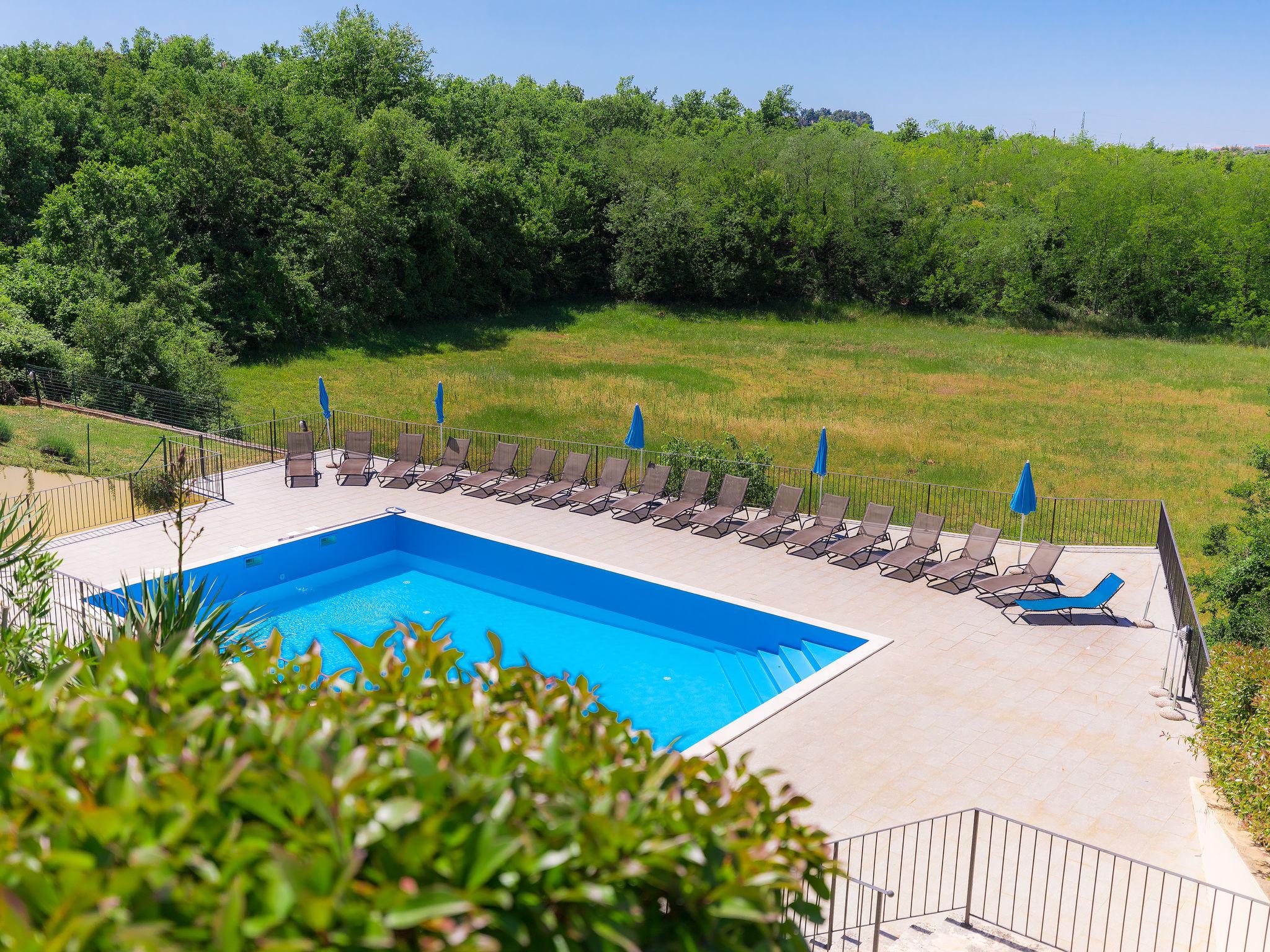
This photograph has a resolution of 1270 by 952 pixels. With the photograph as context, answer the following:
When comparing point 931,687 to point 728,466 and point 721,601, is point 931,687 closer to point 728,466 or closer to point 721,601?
point 721,601

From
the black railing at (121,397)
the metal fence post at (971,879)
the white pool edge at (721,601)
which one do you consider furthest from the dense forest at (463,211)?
the metal fence post at (971,879)

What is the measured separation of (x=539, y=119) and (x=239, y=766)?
191ft

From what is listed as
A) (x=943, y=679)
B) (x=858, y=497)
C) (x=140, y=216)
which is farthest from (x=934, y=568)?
(x=140, y=216)

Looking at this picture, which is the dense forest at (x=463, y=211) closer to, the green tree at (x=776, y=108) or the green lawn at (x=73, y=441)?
the green lawn at (x=73, y=441)

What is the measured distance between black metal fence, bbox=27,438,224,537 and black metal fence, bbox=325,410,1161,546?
503 cm

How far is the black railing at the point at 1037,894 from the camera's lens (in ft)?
23.1

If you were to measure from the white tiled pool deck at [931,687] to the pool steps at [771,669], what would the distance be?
1.76ft

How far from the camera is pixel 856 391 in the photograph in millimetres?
31344

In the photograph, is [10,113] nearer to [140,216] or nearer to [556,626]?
[140,216]

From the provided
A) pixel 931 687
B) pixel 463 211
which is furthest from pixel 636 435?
pixel 463 211

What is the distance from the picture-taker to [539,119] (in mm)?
56750

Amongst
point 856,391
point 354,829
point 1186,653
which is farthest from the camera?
point 856,391

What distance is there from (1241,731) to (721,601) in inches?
261

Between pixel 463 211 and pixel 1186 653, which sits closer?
pixel 1186 653
